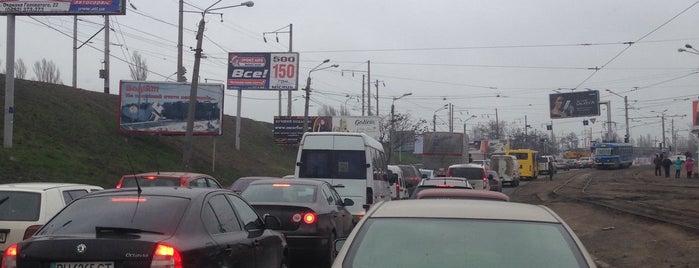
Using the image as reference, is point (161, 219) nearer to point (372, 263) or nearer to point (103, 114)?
point (372, 263)

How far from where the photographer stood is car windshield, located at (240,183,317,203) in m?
11.7

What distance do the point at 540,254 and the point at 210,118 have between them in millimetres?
35460

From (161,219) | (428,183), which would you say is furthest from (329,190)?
(161,219)

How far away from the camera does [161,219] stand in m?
6.12

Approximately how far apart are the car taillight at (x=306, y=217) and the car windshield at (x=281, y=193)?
66 cm

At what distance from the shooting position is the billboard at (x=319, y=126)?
185ft

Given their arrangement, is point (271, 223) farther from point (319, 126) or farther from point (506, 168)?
point (319, 126)

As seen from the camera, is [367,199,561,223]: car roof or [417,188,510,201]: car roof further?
[417,188,510,201]: car roof

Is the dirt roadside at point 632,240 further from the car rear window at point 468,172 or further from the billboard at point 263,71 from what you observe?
the billboard at point 263,71

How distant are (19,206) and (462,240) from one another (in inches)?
255

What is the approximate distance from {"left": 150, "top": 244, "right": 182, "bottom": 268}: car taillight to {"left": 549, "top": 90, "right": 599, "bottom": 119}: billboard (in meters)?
71.7

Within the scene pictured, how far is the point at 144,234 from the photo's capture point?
19.2 feet

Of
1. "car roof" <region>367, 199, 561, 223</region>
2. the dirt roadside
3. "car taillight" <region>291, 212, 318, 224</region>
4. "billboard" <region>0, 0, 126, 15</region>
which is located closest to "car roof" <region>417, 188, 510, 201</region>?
"car taillight" <region>291, 212, 318, 224</region>

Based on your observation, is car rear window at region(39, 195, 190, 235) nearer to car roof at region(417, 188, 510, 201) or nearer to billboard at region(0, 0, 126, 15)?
car roof at region(417, 188, 510, 201)
